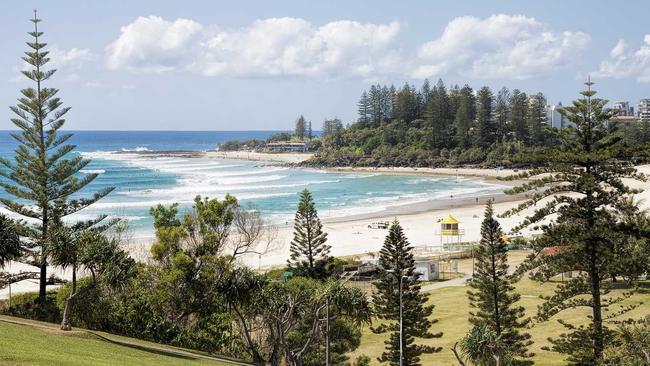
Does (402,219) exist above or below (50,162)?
below

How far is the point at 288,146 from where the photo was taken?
467 feet

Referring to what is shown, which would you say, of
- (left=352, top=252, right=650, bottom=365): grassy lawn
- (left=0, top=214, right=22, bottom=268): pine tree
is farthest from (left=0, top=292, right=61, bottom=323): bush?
(left=352, top=252, right=650, bottom=365): grassy lawn

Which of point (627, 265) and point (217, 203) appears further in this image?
point (217, 203)

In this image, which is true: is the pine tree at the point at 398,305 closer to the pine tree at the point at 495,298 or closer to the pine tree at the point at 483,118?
the pine tree at the point at 495,298

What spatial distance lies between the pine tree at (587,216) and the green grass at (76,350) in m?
7.97

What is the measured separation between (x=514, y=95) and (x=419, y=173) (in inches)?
769

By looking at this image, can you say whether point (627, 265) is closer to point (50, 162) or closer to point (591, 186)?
point (591, 186)

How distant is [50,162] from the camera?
75.4ft

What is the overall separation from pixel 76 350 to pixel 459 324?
14.0m

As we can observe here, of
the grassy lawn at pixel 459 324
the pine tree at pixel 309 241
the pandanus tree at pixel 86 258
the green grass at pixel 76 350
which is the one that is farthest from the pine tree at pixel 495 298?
the pandanus tree at pixel 86 258

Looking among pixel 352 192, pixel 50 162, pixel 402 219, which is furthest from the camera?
pixel 352 192

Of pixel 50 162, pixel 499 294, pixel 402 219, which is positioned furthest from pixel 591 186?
pixel 402 219

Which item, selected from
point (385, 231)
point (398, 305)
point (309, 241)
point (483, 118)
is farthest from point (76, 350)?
point (483, 118)

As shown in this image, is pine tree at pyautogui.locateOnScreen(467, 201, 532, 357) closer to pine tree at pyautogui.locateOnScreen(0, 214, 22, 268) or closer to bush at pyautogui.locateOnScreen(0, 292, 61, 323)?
bush at pyautogui.locateOnScreen(0, 292, 61, 323)
